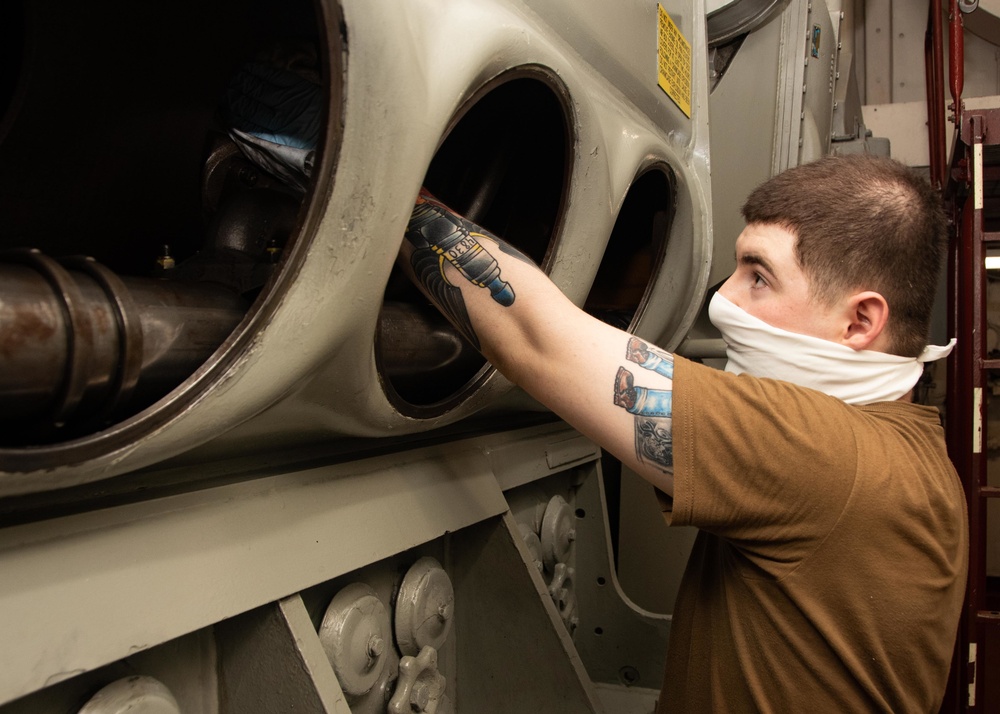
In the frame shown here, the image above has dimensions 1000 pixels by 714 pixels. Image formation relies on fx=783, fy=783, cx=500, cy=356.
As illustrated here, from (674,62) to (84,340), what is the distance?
1.23m

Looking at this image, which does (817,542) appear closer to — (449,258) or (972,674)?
(449,258)

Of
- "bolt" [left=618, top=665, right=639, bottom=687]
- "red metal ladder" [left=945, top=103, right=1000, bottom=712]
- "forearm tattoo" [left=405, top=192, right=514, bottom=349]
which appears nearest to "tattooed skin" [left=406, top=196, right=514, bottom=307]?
"forearm tattoo" [left=405, top=192, right=514, bottom=349]

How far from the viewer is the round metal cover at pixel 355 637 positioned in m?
0.91

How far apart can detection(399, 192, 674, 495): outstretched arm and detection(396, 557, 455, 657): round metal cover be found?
0.39 metres

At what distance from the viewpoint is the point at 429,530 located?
105 centimetres

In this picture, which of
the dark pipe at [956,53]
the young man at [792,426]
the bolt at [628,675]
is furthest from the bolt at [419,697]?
the dark pipe at [956,53]

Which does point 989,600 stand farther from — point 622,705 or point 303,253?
point 303,253

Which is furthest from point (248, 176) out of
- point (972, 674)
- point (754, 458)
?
point (972, 674)

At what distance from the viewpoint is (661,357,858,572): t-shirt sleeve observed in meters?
0.74

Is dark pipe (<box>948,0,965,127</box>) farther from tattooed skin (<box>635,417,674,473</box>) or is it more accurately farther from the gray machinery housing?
tattooed skin (<box>635,417,674,473</box>)

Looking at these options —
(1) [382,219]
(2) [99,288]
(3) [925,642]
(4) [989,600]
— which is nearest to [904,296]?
(3) [925,642]

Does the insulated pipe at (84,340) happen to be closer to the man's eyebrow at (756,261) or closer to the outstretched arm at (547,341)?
the outstretched arm at (547,341)

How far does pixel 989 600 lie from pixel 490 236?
3.41 m

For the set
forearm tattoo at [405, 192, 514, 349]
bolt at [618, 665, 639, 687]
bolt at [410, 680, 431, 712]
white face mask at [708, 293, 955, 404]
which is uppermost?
forearm tattoo at [405, 192, 514, 349]
